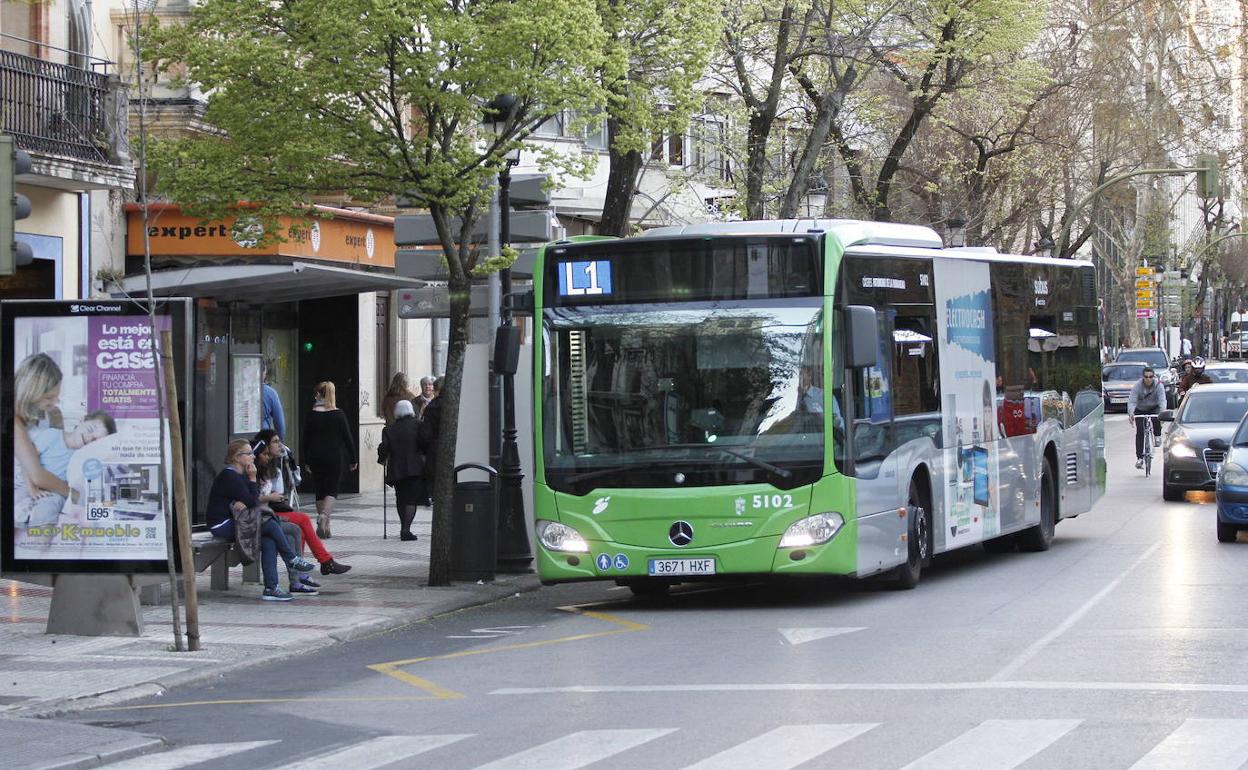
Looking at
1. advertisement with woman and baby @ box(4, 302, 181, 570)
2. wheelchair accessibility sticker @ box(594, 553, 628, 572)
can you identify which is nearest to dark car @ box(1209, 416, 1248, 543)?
wheelchair accessibility sticker @ box(594, 553, 628, 572)

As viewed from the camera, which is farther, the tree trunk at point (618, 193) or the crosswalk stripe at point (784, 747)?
the tree trunk at point (618, 193)

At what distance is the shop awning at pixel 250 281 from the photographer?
76.4 ft

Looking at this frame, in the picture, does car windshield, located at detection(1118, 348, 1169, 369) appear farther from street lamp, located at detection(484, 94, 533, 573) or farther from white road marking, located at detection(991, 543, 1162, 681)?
street lamp, located at detection(484, 94, 533, 573)

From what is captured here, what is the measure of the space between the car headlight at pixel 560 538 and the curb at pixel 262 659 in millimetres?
1185

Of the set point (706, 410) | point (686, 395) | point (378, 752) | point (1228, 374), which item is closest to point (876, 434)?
point (706, 410)

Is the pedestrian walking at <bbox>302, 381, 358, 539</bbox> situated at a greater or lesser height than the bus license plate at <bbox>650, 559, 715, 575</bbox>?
greater

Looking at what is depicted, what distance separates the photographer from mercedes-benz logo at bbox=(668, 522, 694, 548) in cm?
1445

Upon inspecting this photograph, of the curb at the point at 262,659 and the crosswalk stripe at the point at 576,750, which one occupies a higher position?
the crosswalk stripe at the point at 576,750

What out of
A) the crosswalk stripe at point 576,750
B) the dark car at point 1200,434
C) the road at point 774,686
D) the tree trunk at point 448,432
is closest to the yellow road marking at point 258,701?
the road at point 774,686

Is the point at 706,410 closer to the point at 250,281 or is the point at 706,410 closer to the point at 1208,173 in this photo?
the point at 250,281

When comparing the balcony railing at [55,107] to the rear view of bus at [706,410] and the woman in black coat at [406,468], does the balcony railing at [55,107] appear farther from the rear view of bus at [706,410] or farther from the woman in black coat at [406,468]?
the rear view of bus at [706,410]

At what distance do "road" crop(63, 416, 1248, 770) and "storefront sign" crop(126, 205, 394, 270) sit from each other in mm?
9111

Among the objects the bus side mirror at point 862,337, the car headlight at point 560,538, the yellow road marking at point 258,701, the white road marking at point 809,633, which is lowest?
the yellow road marking at point 258,701

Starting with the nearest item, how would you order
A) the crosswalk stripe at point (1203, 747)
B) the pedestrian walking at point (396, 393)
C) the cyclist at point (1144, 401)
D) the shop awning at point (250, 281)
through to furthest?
the crosswalk stripe at point (1203, 747)
the shop awning at point (250, 281)
the pedestrian walking at point (396, 393)
the cyclist at point (1144, 401)
